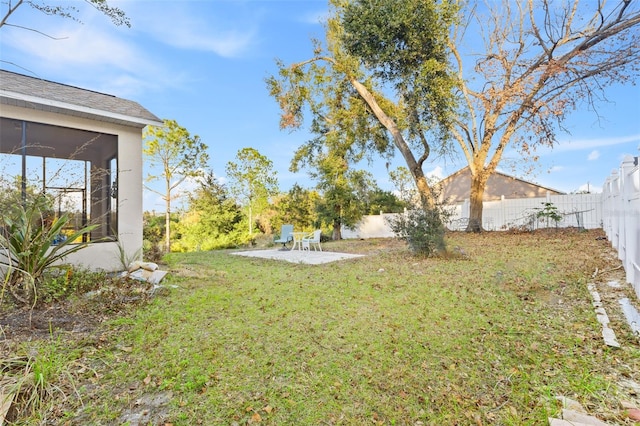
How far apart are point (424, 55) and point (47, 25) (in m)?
10.1

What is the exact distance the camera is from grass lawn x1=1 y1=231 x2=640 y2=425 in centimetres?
221

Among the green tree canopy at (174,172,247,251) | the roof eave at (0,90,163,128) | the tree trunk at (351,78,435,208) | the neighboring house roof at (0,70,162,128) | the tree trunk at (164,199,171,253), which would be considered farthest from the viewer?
the green tree canopy at (174,172,247,251)

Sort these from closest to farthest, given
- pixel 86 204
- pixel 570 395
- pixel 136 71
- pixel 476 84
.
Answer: pixel 570 395 → pixel 86 204 → pixel 136 71 → pixel 476 84

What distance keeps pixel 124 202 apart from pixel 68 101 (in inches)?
74.8

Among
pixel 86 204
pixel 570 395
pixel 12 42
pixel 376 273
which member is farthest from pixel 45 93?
pixel 570 395

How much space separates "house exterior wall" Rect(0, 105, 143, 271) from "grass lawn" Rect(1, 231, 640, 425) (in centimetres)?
203

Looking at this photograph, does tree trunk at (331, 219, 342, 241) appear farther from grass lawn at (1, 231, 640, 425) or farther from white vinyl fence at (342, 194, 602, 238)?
grass lawn at (1, 231, 640, 425)

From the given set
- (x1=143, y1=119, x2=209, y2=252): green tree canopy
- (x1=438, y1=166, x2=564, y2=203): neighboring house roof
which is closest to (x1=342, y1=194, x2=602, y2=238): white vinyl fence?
(x1=438, y1=166, x2=564, y2=203): neighboring house roof

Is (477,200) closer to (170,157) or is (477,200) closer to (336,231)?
(336,231)

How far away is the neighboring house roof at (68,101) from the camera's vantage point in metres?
5.00

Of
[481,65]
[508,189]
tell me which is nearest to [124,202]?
[481,65]

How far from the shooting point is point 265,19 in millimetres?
9094

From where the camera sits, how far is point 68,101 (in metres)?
5.38

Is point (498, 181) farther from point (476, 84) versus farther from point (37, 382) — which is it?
point (37, 382)
